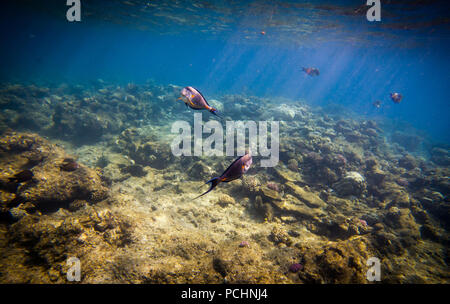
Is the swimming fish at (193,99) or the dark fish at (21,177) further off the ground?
the swimming fish at (193,99)

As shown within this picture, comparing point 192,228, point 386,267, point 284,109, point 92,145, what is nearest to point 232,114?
point 284,109

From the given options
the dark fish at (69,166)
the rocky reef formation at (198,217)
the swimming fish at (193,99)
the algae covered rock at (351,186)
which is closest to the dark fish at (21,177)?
the rocky reef formation at (198,217)

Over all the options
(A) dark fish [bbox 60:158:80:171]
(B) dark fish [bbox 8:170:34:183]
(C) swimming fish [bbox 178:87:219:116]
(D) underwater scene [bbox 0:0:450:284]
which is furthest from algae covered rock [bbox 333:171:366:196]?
(B) dark fish [bbox 8:170:34:183]

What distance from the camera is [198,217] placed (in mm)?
5426

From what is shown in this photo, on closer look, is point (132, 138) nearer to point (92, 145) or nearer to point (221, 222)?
point (92, 145)

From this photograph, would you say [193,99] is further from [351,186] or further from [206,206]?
[351,186]

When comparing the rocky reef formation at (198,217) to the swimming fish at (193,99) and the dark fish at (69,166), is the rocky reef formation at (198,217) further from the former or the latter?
the swimming fish at (193,99)

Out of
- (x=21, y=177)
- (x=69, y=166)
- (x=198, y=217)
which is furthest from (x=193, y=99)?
(x=21, y=177)

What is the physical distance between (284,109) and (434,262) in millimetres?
15787

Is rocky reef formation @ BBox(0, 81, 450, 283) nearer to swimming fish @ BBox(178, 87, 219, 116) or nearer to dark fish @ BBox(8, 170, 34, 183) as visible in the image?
dark fish @ BBox(8, 170, 34, 183)

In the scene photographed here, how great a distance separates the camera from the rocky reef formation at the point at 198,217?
3.05m

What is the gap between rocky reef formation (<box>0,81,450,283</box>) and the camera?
3.05 meters

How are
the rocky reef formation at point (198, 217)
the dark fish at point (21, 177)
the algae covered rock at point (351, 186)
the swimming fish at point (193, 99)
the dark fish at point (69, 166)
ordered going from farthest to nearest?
the algae covered rock at point (351, 186) < the dark fish at point (69, 166) < the dark fish at point (21, 177) < the rocky reef formation at point (198, 217) < the swimming fish at point (193, 99)

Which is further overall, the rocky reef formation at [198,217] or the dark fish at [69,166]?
the dark fish at [69,166]
